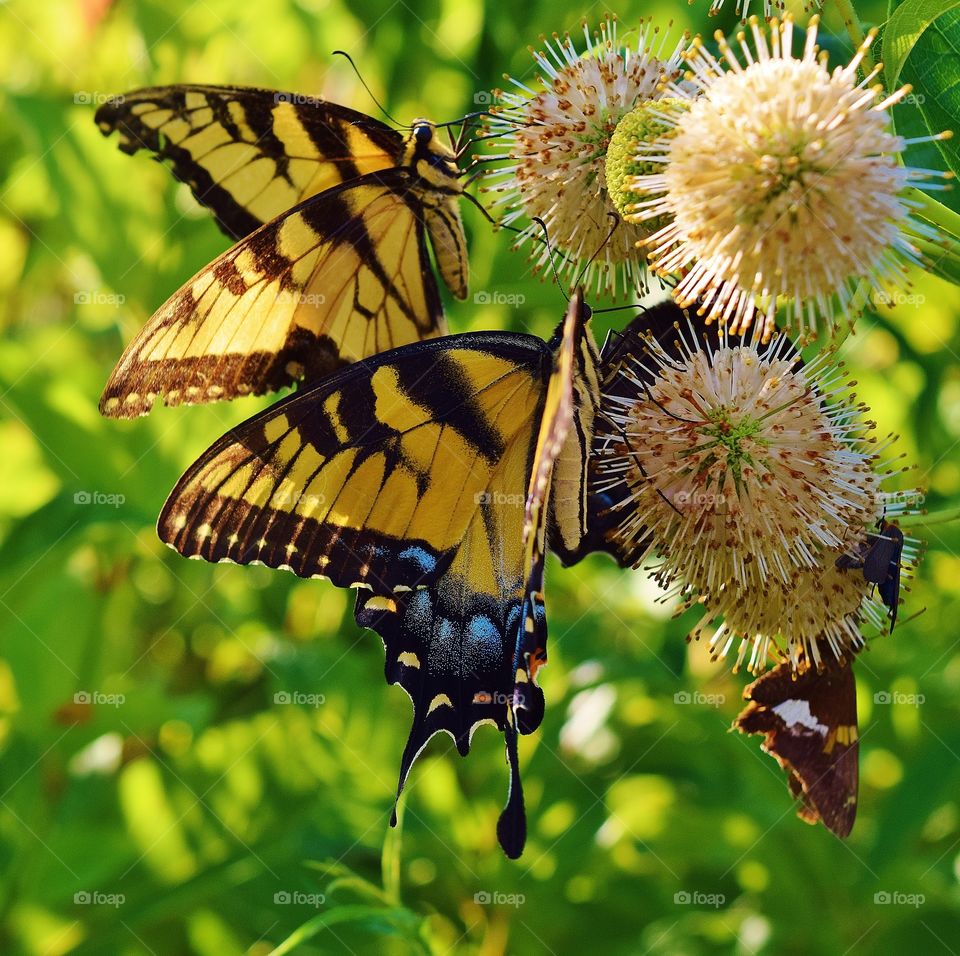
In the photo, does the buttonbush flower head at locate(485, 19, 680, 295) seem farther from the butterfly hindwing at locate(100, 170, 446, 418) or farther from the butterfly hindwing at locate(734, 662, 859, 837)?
the butterfly hindwing at locate(734, 662, 859, 837)

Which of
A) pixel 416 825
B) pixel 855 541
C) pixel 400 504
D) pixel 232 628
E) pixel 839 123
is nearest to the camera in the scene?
pixel 839 123

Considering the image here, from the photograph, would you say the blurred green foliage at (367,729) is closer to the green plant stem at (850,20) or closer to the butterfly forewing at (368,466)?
the butterfly forewing at (368,466)

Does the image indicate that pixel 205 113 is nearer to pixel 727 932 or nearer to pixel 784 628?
pixel 784 628

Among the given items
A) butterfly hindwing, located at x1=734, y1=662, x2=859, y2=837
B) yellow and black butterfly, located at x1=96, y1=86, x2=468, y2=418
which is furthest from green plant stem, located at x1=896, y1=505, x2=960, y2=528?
yellow and black butterfly, located at x1=96, y1=86, x2=468, y2=418

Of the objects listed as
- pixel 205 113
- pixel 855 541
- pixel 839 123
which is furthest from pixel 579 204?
pixel 205 113

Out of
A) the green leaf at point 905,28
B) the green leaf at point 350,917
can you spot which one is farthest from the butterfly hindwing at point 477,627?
the green leaf at point 905,28

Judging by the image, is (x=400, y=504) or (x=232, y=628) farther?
(x=232, y=628)
